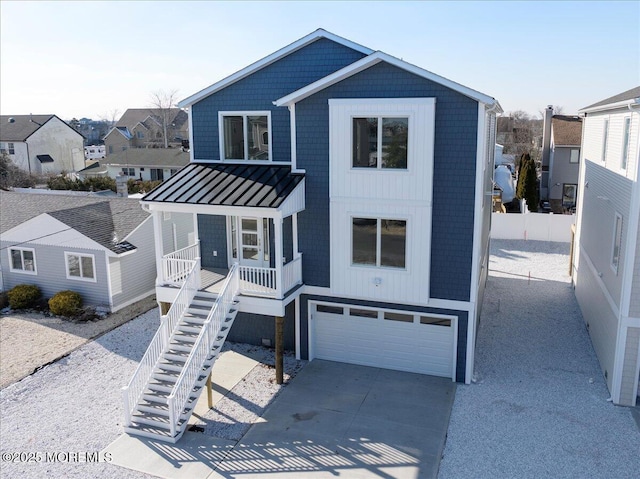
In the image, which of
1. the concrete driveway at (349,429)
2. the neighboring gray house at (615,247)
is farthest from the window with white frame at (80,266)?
the neighboring gray house at (615,247)

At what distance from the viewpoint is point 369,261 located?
1403 centimetres

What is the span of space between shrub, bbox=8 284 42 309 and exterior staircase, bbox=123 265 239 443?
9249 mm

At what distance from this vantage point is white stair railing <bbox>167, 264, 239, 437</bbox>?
1138cm

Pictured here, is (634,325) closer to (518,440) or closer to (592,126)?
(518,440)

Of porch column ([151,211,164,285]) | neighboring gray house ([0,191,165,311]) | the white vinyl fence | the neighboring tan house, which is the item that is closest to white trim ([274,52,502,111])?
porch column ([151,211,164,285])

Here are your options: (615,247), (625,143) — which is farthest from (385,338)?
(625,143)

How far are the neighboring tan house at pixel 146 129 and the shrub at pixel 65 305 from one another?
5266 cm

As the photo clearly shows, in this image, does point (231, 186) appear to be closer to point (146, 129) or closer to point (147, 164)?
point (147, 164)

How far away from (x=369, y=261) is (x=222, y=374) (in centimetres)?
500

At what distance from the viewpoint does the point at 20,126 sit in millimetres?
53875

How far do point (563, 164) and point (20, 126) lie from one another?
50141mm

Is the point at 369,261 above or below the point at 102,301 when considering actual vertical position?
above

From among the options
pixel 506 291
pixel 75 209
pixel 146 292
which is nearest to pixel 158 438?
pixel 146 292

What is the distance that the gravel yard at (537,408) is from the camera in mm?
10375
